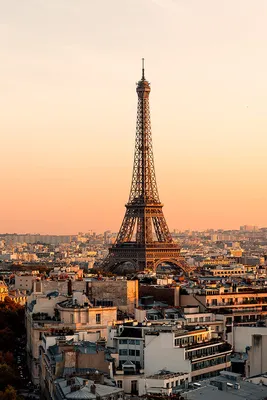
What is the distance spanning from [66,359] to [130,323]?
8848mm

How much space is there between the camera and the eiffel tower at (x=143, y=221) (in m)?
131

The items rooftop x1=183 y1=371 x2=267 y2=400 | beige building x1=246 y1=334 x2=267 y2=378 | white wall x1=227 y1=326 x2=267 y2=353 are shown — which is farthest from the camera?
white wall x1=227 y1=326 x2=267 y2=353

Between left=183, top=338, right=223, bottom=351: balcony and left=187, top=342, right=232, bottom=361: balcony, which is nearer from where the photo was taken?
left=187, top=342, right=232, bottom=361: balcony

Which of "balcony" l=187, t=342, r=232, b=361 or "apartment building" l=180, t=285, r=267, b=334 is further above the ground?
"apartment building" l=180, t=285, r=267, b=334

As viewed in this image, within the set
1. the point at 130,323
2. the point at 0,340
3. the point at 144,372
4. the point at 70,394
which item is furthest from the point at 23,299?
the point at 70,394

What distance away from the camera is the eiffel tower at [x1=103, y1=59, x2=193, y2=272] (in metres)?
131

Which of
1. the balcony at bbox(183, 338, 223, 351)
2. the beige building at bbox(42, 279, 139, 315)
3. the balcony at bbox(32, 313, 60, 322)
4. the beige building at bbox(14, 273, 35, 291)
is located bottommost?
the beige building at bbox(14, 273, 35, 291)

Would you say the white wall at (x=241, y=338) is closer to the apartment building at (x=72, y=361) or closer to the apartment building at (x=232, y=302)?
the apartment building at (x=232, y=302)

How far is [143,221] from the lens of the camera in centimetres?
13250

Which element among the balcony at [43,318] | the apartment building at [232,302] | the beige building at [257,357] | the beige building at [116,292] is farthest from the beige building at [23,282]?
the beige building at [257,357]

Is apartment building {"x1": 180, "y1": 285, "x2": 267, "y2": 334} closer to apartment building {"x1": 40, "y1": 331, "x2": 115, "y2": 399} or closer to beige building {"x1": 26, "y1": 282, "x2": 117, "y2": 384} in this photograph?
beige building {"x1": 26, "y1": 282, "x2": 117, "y2": 384}

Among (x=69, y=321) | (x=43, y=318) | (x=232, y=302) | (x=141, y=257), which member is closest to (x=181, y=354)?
(x=69, y=321)

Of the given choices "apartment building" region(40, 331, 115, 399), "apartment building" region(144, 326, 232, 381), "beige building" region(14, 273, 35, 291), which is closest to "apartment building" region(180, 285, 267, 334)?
"apartment building" region(144, 326, 232, 381)

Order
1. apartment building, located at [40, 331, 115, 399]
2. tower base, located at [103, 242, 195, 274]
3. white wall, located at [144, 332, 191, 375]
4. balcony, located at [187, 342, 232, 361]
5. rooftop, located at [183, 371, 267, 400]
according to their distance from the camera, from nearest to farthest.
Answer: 1. rooftop, located at [183, 371, 267, 400]
2. apartment building, located at [40, 331, 115, 399]
3. white wall, located at [144, 332, 191, 375]
4. balcony, located at [187, 342, 232, 361]
5. tower base, located at [103, 242, 195, 274]
